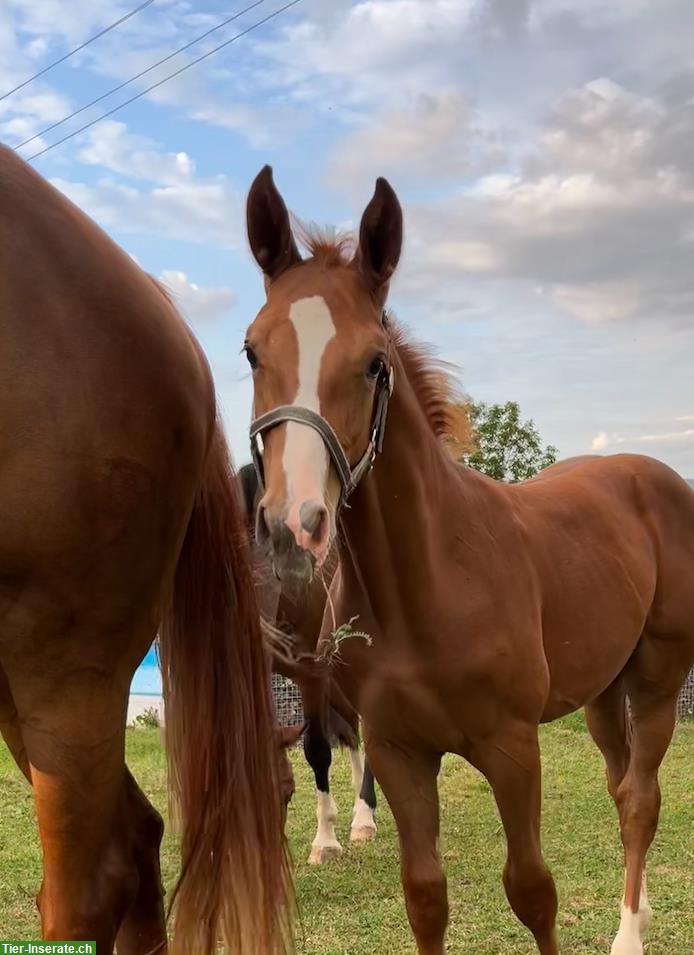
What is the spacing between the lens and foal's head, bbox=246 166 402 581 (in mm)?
1575

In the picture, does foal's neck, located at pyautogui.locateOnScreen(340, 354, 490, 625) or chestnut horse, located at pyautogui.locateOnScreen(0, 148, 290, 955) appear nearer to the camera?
chestnut horse, located at pyautogui.locateOnScreen(0, 148, 290, 955)

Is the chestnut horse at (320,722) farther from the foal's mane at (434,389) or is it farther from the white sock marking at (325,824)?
the foal's mane at (434,389)

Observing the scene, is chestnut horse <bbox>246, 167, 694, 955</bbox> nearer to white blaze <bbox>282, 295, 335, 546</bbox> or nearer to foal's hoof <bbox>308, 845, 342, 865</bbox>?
white blaze <bbox>282, 295, 335, 546</bbox>

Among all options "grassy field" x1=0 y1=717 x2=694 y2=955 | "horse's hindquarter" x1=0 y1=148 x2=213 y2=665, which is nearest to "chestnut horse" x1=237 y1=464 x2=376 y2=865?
"grassy field" x1=0 y1=717 x2=694 y2=955

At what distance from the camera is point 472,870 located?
382 centimetres

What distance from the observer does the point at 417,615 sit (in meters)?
2.19

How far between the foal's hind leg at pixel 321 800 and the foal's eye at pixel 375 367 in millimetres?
2596

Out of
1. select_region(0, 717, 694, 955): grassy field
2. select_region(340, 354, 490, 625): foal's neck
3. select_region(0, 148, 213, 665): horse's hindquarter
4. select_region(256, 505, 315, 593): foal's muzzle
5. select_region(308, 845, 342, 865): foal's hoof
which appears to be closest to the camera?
select_region(0, 148, 213, 665): horse's hindquarter

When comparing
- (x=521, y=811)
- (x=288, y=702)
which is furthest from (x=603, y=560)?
(x=288, y=702)

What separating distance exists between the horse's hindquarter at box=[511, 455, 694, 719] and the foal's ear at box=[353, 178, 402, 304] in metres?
0.99

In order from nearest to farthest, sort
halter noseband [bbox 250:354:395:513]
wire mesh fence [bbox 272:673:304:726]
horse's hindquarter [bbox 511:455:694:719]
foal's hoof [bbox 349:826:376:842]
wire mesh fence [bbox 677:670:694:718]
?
halter noseband [bbox 250:354:395:513] → horse's hindquarter [bbox 511:455:694:719] → foal's hoof [bbox 349:826:376:842] → wire mesh fence [bbox 272:673:304:726] → wire mesh fence [bbox 677:670:694:718]

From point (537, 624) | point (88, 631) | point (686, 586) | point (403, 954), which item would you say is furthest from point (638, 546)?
point (88, 631)

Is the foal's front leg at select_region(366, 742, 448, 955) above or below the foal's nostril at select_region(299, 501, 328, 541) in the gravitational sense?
below

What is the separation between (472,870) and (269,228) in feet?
9.80
